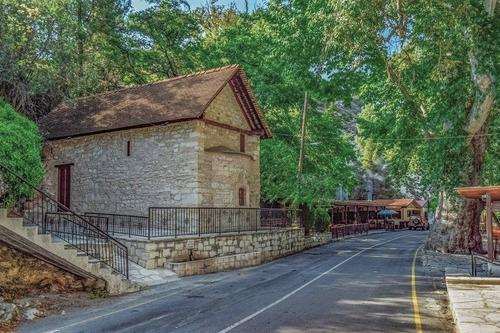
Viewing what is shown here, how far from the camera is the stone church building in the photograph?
17875 millimetres

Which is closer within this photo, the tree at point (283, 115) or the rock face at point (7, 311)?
the rock face at point (7, 311)

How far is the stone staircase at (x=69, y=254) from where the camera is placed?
9.40m

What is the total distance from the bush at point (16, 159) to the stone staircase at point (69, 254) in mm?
991

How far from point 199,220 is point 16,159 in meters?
7.10

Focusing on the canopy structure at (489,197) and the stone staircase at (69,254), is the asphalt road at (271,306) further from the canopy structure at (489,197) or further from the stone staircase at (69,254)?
the canopy structure at (489,197)

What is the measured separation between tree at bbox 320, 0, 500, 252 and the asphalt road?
723cm

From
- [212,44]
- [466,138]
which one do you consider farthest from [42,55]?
[466,138]

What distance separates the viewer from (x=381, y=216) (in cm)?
5331

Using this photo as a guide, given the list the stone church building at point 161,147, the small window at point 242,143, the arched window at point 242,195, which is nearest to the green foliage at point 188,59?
the stone church building at point 161,147

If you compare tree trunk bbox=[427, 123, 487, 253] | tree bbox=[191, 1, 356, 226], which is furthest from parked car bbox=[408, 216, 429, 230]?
tree trunk bbox=[427, 123, 487, 253]

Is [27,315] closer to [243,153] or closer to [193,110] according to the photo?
[193,110]

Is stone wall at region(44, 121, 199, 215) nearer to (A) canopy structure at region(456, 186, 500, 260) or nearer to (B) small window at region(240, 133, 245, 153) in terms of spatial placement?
(B) small window at region(240, 133, 245, 153)

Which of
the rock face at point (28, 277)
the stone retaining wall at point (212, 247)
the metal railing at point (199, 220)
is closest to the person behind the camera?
the rock face at point (28, 277)

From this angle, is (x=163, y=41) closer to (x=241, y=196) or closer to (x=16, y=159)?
(x=241, y=196)
